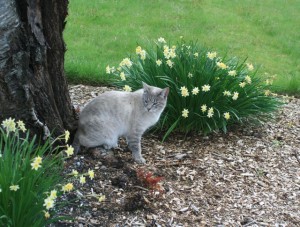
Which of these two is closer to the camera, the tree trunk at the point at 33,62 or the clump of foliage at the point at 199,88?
the tree trunk at the point at 33,62

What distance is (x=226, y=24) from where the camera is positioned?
469 inches

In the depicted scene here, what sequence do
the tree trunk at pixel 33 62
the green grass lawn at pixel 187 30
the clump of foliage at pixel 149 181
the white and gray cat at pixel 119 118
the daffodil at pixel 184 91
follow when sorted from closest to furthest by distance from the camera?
1. the tree trunk at pixel 33 62
2. the clump of foliage at pixel 149 181
3. the white and gray cat at pixel 119 118
4. the daffodil at pixel 184 91
5. the green grass lawn at pixel 187 30

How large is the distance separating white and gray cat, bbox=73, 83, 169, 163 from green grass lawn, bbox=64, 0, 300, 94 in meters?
2.62

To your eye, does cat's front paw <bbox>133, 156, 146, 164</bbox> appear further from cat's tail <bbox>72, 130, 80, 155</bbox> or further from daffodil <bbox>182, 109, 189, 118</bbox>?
daffodil <bbox>182, 109, 189, 118</bbox>

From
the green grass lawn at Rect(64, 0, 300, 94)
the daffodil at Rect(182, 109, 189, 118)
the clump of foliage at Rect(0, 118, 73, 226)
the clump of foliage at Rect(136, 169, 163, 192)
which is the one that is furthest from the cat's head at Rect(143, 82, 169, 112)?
the green grass lawn at Rect(64, 0, 300, 94)

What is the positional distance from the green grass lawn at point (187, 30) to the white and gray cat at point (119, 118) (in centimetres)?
262

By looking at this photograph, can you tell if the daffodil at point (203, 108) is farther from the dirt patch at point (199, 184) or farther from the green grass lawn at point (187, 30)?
the green grass lawn at point (187, 30)

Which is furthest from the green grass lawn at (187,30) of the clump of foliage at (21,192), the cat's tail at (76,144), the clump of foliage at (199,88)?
the clump of foliage at (21,192)

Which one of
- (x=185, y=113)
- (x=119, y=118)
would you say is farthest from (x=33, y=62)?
(x=185, y=113)

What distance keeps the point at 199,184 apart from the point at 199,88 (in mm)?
1395

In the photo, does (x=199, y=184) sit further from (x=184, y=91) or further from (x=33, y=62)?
(x=33, y=62)

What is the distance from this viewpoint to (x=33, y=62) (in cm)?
424

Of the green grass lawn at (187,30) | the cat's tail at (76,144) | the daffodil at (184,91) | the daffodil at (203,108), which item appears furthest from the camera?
the green grass lawn at (187,30)

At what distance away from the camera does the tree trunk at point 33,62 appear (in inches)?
157
